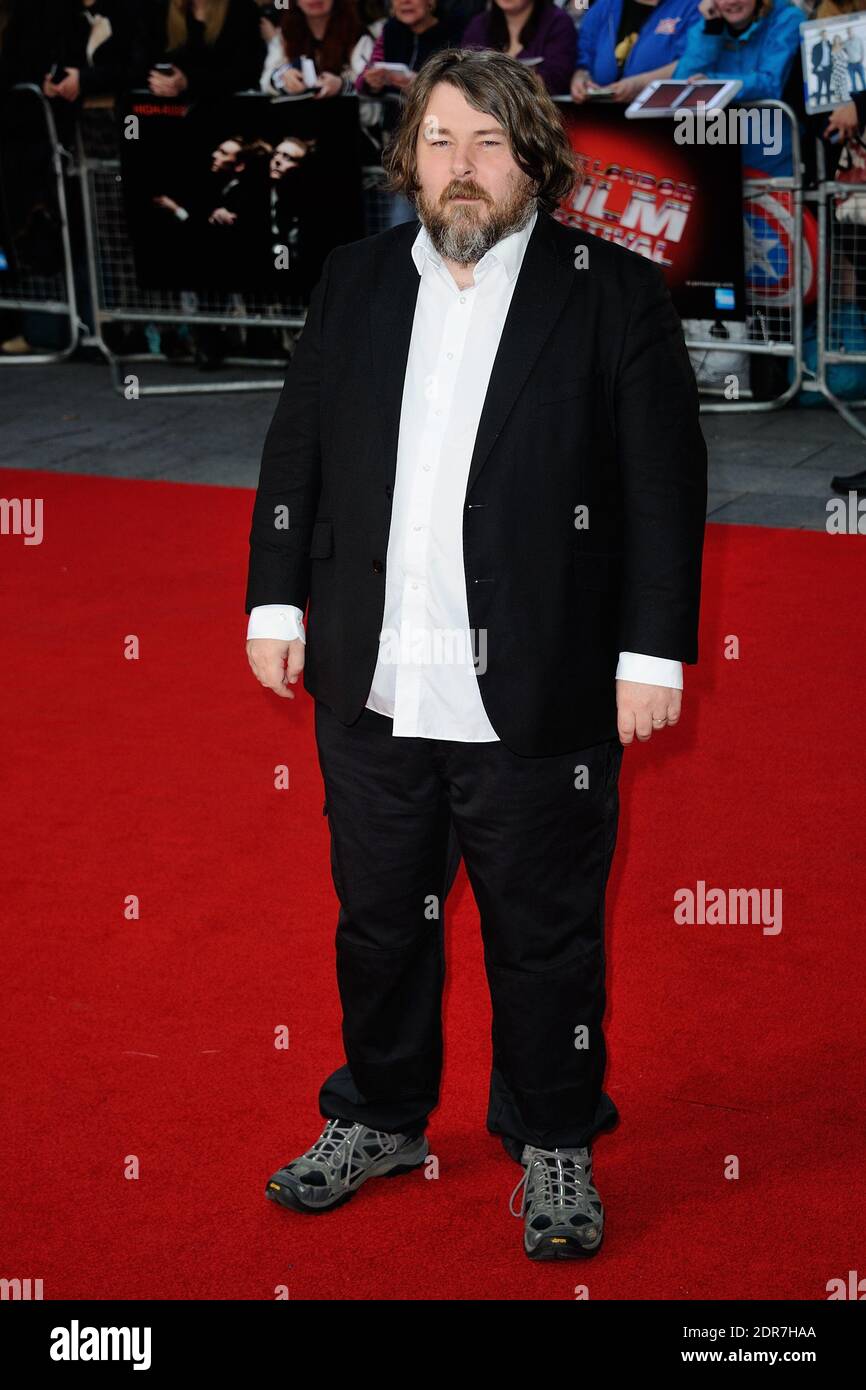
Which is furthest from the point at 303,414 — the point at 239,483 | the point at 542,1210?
the point at 239,483

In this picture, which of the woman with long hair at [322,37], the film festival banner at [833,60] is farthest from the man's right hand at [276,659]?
the woman with long hair at [322,37]

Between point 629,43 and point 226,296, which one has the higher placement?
point 629,43

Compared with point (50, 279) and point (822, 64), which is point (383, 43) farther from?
Result: point (50, 279)

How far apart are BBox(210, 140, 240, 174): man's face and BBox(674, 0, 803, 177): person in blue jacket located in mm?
2582

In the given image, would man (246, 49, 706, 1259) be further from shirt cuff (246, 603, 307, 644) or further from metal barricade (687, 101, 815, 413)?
metal barricade (687, 101, 815, 413)

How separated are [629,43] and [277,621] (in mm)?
6871

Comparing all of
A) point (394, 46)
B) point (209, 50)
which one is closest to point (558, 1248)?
point (394, 46)

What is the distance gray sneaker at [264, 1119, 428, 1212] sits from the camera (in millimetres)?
3031

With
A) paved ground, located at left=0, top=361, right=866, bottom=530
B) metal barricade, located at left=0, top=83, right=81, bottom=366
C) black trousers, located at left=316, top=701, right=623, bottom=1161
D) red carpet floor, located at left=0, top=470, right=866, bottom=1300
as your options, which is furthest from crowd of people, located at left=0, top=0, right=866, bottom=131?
black trousers, located at left=316, top=701, right=623, bottom=1161

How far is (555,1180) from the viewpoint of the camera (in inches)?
117

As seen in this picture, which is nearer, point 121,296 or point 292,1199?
point 292,1199

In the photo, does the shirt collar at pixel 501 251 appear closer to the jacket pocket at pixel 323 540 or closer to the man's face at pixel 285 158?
the jacket pocket at pixel 323 540

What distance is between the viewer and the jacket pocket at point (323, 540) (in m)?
2.90

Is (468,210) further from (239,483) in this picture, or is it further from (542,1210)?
(239,483)
